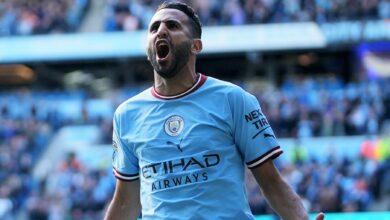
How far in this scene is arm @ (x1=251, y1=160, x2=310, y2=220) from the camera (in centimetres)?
350

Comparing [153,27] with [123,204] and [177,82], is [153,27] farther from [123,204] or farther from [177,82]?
[123,204]

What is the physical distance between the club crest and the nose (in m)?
0.31

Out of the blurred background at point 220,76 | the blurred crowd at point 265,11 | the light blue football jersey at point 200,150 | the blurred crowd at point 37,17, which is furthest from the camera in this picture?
the blurred crowd at point 37,17

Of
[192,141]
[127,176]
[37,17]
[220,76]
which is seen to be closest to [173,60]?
[192,141]

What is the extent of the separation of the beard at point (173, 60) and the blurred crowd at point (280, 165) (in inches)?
394

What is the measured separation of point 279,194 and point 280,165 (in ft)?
39.4

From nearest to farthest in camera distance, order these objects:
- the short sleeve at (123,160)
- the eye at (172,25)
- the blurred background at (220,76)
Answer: the eye at (172,25) < the short sleeve at (123,160) < the blurred background at (220,76)

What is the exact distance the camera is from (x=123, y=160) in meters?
3.70

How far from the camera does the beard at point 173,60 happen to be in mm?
3506

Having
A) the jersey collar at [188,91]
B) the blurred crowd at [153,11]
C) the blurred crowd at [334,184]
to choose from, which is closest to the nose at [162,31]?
the jersey collar at [188,91]

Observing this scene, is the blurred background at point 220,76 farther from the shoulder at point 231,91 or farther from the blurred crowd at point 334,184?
the shoulder at point 231,91

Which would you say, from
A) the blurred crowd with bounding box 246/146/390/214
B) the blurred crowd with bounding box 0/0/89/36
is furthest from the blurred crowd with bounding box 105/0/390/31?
the blurred crowd with bounding box 246/146/390/214

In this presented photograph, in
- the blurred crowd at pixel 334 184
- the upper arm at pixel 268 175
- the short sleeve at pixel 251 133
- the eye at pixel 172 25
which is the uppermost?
the eye at pixel 172 25

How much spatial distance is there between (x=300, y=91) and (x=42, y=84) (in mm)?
10481
